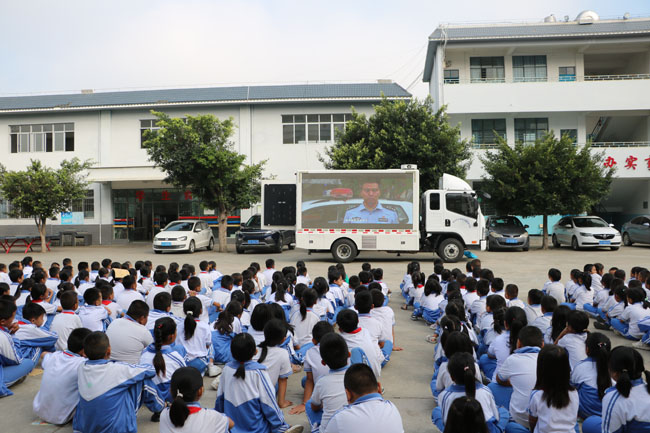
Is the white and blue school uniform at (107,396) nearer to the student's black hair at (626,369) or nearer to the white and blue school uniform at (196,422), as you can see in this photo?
the white and blue school uniform at (196,422)

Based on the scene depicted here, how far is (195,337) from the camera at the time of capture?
5.07 metres

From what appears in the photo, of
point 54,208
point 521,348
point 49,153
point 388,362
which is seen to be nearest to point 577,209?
point 388,362

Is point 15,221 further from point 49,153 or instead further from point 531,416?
point 531,416

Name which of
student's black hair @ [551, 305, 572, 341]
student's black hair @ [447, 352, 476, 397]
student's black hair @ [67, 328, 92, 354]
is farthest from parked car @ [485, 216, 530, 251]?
student's black hair @ [67, 328, 92, 354]

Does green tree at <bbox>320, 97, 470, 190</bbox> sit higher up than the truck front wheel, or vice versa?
green tree at <bbox>320, 97, 470, 190</bbox>

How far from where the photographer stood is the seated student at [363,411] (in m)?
2.66

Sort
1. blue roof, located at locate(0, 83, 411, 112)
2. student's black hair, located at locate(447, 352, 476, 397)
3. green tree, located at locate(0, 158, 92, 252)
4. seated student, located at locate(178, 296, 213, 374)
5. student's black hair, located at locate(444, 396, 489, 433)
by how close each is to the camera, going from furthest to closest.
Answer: blue roof, located at locate(0, 83, 411, 112) → green tree, located at locate(0, 158, 92, 252) → seated student, located at locate(178, 296, 213, 374) → student's black hair, located at locate(447, 352, 476, 397) → student's black hair, located at locate(444, 396, 489, 433)

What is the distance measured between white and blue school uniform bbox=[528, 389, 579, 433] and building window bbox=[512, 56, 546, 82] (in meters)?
25.7

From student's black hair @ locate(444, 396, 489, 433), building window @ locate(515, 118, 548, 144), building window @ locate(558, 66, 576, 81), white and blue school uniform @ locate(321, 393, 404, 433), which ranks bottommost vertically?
white and blue school uniform @ locate(321, 393, 404, 433)

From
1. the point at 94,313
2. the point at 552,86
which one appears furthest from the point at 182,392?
the point at 552,86

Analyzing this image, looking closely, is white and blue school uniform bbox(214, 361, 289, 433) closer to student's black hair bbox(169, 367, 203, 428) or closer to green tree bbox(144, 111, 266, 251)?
student's black hair bbox(169, 367, 203, 428)

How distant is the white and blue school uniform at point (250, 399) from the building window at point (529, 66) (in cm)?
2612

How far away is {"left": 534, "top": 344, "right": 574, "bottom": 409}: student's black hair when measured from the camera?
9.95 feet

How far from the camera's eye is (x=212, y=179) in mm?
19797
